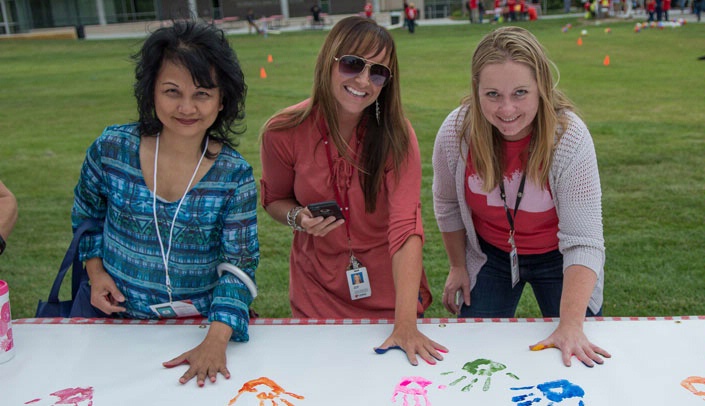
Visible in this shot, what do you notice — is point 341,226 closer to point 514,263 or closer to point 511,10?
point 514,263

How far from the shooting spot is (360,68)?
7.20 ft

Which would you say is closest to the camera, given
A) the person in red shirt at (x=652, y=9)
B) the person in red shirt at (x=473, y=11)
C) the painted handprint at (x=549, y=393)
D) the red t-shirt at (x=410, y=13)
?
the painted handprint at (x=549, y=393)

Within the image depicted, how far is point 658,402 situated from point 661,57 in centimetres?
1561

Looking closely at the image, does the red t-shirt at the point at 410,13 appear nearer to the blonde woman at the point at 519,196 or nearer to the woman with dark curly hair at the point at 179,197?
the blonde woman at the point at 519,196

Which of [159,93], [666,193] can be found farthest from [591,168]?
[666,193]

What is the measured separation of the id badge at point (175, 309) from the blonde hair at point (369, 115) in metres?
0.68

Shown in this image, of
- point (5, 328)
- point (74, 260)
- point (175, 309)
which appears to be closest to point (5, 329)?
point (5, 328)

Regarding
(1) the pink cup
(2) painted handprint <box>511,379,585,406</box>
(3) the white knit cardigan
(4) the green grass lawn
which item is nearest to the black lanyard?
(3) the white knit cardigan

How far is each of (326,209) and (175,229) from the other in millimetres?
479

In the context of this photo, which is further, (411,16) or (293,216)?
(411,16)

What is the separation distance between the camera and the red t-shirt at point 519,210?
2.33m

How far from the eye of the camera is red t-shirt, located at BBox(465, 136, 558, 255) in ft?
7.64

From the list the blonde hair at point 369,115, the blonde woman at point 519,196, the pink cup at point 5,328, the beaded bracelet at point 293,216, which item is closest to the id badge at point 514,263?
the blonde woman at point 519,196

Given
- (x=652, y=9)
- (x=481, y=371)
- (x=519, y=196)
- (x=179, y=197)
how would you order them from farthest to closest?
(x=652, y=9)
(x=519, y=196)
(x=179, y=197)
(x=481, y=371)
